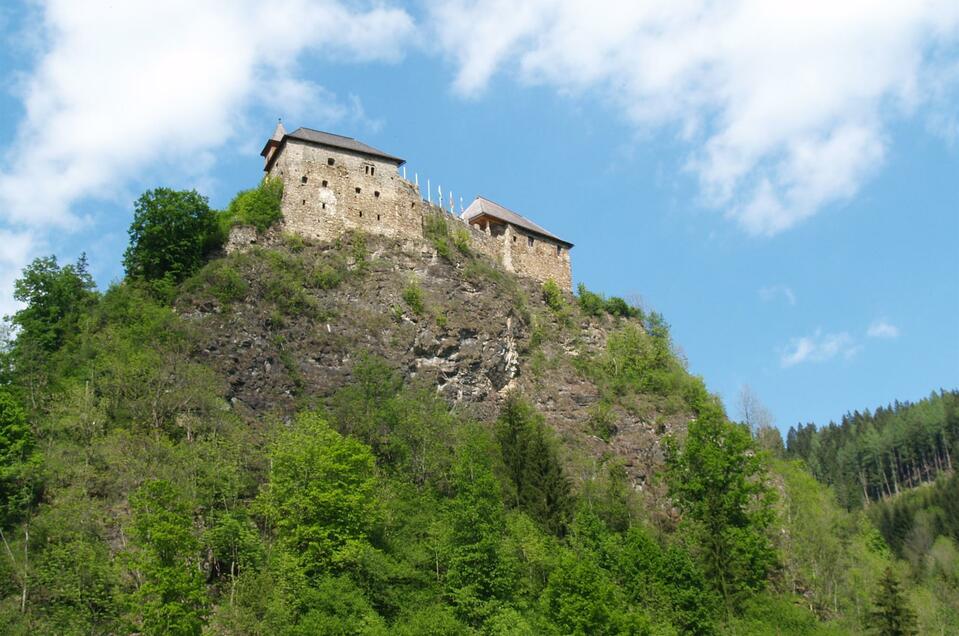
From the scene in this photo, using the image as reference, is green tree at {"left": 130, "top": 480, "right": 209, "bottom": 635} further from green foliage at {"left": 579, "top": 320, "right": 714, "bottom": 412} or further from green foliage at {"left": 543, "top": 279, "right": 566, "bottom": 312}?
green foliage at {"left": 543, "top": 279, "right": 566, "bottom": 312}

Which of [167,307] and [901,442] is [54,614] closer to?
[167,307]

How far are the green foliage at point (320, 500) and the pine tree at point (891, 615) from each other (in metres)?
26.0

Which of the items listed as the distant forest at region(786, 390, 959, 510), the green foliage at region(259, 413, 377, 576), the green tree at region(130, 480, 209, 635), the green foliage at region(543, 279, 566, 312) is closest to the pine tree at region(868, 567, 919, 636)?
the green foliage at region(259, 413, 377, 576)

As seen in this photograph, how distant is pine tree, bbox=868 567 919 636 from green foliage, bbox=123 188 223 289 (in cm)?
4028

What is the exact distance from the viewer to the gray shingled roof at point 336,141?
192ft

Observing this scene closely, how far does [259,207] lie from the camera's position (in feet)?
182

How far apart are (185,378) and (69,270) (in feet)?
49.0

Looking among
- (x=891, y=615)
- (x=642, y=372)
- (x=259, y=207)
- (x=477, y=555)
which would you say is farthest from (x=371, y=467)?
(x=642, y=372)

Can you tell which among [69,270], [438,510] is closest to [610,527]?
[438,510]

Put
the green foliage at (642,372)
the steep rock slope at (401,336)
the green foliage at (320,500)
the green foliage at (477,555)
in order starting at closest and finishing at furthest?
1. the green foliage at (477,555)
2. the green foliage at (320,500)
3. the steep rock slope at (401,336)
4. the green foliage at (642,372)

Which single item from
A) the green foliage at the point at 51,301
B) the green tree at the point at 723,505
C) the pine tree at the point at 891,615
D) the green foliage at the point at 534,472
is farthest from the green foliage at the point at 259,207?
the pine tree at the point at 891,615

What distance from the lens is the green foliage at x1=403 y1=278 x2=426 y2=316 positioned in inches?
2160

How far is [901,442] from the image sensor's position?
398 feet

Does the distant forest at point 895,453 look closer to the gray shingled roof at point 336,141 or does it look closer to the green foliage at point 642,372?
the green foliage at point 642,372
